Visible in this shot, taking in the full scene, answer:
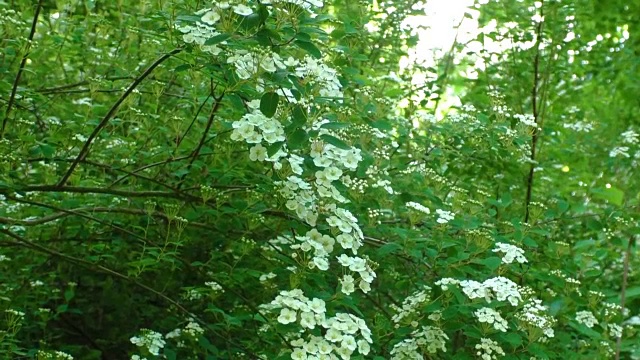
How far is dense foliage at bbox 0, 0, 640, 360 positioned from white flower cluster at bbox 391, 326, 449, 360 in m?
0.01

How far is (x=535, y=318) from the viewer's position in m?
2.78

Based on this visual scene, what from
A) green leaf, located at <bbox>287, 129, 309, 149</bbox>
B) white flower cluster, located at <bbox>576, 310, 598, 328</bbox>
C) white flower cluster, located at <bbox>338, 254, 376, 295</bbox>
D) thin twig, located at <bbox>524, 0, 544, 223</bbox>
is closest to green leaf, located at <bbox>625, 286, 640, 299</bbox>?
white flower cluster, located at <bbox>576, 310, 598, 328</bbox>

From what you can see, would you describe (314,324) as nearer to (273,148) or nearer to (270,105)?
(273,148)

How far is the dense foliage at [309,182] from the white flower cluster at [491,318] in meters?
0.01

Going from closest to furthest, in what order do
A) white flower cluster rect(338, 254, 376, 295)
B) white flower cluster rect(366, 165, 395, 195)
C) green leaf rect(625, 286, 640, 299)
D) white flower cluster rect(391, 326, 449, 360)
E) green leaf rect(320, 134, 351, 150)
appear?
green leaf rect(320, 134, 351, 150) < white flower cluster rect(338, 254, 376, 295) < white flower cluster rect(391, 326, 449, 360) < white flower cluster rect(366, 165, 395, 195) < green leaf rect(625, 286, 640, 299)

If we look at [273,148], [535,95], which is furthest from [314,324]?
[535,95]

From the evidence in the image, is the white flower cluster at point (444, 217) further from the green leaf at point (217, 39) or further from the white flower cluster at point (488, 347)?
the green leaf at point (217, 39)

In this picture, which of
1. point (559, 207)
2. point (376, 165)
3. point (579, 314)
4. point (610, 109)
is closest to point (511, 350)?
point (579, 314)

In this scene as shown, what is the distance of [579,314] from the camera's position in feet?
10.7

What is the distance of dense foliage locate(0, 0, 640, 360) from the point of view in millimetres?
2611

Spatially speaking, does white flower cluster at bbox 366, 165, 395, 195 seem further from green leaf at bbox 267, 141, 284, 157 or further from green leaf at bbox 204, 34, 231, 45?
green leaf at bbox 204, 34, 231, 45

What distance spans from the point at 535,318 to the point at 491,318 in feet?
0.53

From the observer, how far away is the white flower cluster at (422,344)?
2.85 metres

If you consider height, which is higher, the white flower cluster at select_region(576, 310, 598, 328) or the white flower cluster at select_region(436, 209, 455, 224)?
the white flower cluster at select_region(436, 209, 455, 224)
